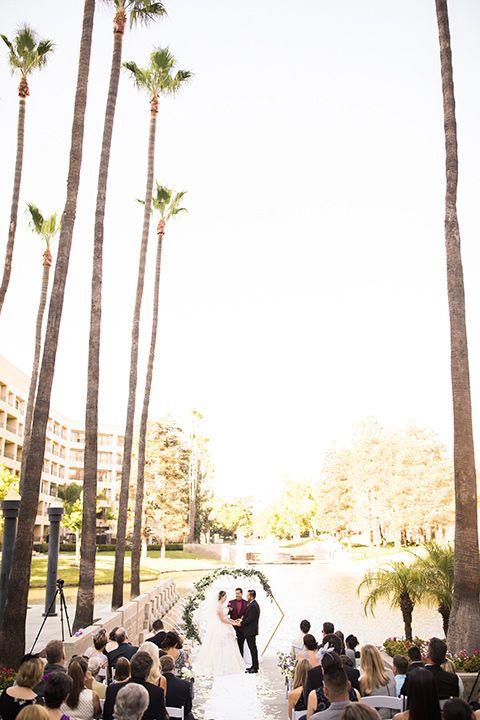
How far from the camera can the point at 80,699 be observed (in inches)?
230

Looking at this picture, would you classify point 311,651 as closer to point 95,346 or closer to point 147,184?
point 95,346

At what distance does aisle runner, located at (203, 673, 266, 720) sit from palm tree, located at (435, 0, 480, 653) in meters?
3.63

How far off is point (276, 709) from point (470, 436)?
5.99 meters

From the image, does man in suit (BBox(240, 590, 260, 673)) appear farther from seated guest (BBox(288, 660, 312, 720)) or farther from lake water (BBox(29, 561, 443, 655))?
seated guest (BBox(288, 660, 312, 720))

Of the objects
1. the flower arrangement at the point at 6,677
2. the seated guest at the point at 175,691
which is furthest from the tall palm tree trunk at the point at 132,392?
the seated guest at the point at 175,691

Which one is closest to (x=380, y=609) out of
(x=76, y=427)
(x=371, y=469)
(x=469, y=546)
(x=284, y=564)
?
(x=469, y=546)

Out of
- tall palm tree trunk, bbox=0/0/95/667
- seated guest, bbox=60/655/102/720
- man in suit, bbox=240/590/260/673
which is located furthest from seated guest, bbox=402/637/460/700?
man in suit, bbox=240/590/260/673

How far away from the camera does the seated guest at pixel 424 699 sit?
416 centimetres

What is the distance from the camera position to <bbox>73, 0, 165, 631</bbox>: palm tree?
14445 mm

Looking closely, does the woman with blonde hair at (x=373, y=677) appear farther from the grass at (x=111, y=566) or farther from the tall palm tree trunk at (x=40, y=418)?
the grass at (x=111, y=566)

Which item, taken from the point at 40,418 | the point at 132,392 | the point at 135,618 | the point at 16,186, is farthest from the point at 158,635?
the point at 16,186

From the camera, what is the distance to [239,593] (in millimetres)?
13586

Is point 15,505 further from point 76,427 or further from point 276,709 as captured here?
point 76,427

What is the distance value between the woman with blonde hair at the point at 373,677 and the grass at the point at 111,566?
28.6m
